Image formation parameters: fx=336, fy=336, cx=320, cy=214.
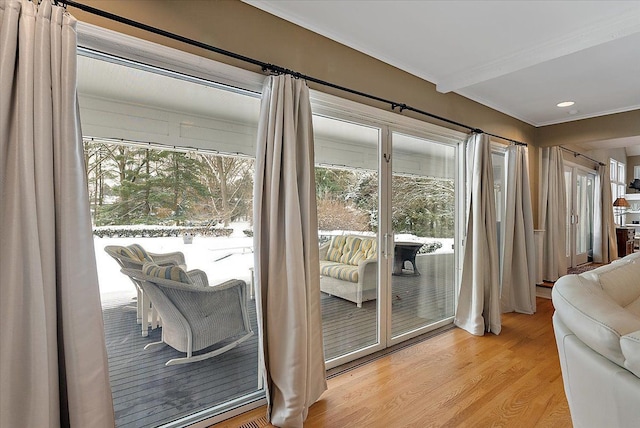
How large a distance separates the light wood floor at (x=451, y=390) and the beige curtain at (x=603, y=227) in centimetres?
492

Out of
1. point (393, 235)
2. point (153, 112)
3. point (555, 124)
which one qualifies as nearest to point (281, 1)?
point (153, 112)

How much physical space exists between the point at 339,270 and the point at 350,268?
14 cm

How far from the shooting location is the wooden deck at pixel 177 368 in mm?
1810

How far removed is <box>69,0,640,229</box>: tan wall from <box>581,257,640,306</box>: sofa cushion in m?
1.90

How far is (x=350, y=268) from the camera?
288 centimetres

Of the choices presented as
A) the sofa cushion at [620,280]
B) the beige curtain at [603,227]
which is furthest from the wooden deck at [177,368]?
the beige curtain at [603,227]

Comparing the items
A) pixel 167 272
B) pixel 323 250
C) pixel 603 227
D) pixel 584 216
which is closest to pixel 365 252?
pixel 323 250

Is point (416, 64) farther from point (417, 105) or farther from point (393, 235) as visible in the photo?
point (393, 235)

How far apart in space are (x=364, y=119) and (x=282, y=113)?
0.96m

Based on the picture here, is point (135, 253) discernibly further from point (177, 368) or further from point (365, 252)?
point (365, 252)

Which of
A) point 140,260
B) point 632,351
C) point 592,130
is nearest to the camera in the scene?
point 632,351

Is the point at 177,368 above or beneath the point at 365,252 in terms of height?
beneath

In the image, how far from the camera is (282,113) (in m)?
2.04

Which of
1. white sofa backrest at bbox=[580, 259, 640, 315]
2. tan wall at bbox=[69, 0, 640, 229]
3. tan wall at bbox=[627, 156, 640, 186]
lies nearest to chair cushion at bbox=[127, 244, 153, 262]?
tan wall at bbox=[69, 0, 640, 229]
